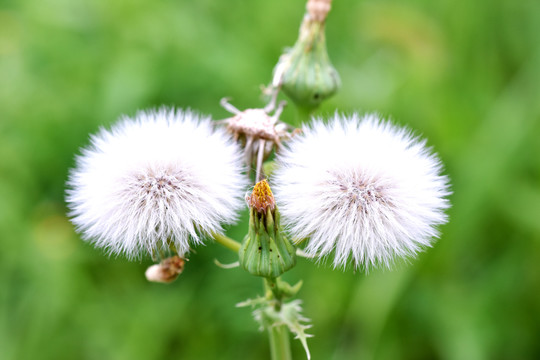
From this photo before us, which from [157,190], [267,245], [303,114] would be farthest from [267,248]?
[303,114]

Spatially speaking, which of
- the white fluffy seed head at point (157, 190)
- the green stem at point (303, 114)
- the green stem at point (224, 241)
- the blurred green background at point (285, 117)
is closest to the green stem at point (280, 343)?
the green stem at point (224, 241)

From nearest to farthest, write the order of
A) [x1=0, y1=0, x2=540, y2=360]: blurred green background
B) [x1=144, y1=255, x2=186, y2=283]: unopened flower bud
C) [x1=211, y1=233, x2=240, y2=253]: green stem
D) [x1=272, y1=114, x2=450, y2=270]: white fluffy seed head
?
[x1=272, y1=114, x2=450, y2=270]: white fluffy seed head → [x1=211, y1=233, x2=240, y2=253]: green stem → [x1=144, y1=255, x2=186, y2=283]: unopened flower bud → [x1=0, y1=0, x2=540, y2=360]: blurred green background

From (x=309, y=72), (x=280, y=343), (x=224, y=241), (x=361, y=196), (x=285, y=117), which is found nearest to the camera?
(x=361, y=196)

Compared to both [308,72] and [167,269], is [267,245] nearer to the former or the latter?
[167,269]

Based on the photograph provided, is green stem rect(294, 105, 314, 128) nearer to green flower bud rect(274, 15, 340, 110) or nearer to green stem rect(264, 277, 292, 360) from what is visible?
green flower bud rect(274, 15, 340, 110)

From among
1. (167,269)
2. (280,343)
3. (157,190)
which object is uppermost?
(157,190)

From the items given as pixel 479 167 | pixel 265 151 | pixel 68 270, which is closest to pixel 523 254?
pixel 479 167

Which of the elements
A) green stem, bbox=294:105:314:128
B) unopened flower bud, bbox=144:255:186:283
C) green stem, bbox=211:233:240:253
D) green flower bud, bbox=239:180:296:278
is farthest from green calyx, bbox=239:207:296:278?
green stem, bbox=294:105:314:128
